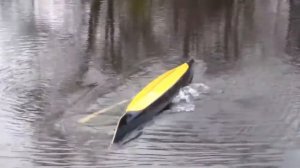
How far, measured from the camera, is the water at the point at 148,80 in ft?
28.7

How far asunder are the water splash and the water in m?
0.07

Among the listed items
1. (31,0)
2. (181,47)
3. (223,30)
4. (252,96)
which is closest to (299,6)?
(223,30)

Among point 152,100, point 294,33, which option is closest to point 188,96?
point 152,100

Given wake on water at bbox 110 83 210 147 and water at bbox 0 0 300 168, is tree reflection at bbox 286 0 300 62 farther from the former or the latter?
wake on water at bbox 110 83 210 147

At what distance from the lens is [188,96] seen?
10.9 metres

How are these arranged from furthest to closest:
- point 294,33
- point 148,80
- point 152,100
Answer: point 294,33 → point 148,80 → point 152,100

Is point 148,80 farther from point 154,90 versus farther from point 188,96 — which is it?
point 154,90

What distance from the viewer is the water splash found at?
10.4m

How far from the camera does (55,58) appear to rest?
13672 millimetres

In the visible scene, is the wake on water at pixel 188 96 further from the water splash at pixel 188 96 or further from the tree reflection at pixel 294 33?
the tree reflection at pixel 294 33

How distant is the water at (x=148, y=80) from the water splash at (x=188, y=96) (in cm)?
7

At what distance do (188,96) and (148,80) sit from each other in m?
1.19

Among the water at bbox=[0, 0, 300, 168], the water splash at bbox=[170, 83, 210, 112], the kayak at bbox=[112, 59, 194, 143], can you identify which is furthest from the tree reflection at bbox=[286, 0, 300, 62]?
the kayak at bbox=[112, 59, 194, 143]

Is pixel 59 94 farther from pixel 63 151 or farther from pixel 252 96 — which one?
pixel 252 96
